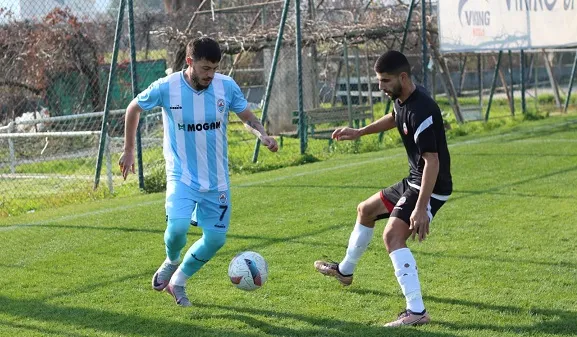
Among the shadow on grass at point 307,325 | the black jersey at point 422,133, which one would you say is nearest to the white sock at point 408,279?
the shadow on grass at point 307,325

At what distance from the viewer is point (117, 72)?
1627cm

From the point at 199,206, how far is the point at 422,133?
62.8 inches

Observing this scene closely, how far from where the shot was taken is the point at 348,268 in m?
6.41

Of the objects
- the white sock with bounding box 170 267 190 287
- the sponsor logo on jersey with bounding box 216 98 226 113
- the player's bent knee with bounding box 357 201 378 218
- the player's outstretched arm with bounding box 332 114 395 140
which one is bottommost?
the white sock with bounding box 170 267 190 287

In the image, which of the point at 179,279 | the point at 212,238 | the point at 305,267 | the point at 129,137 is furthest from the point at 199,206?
the point at 305,267

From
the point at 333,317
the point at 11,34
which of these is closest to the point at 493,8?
the point at 11,34

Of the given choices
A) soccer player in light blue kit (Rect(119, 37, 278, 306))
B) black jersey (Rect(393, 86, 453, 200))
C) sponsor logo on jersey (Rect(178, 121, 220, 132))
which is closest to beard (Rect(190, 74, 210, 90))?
soccer player in light blue kit (Rect(119, 37, 278, 306))

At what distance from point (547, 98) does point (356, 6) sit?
8.42 meters

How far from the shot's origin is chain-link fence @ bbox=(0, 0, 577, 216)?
12938 mm

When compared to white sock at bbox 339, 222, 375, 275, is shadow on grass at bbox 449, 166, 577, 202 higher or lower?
lower

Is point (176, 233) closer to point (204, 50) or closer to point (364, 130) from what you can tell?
point (204, 50)

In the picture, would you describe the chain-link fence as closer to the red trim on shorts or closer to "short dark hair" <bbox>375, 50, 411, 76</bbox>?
the red trim on shorts

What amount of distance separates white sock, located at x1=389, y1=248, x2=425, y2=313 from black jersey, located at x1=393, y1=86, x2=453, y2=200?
0.45 m

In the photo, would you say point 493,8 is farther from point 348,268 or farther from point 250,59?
point 348,268
